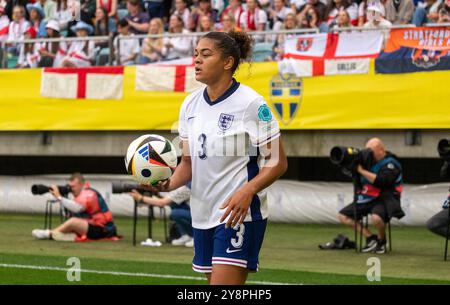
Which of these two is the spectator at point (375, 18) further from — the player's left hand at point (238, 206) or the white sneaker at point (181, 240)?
the player's left hand at point (238, 206)

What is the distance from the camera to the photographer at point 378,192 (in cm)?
1562

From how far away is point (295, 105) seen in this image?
65.0 ft

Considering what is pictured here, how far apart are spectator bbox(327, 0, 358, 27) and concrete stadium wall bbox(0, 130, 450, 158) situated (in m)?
2.15

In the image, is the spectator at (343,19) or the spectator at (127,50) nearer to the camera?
the spectator at (343,19)

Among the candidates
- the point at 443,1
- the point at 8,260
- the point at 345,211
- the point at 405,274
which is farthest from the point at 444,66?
the point at 8,260

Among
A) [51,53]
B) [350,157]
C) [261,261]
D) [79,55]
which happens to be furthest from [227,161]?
[51,53]

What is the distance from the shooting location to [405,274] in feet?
42.6

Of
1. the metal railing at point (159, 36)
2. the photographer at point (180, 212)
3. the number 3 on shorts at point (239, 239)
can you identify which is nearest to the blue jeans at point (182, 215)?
the photographer at point (180, 212)

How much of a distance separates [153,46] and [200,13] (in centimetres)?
128

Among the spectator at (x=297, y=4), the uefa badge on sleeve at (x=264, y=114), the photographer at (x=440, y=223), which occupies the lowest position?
the photographer at (x=440, y=223)

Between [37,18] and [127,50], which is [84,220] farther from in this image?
[37,18]

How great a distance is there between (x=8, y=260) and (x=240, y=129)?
8240 millimetres

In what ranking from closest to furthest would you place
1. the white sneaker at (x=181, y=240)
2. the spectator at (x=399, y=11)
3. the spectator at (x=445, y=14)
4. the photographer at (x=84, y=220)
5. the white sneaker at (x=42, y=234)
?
the white sneaker at (x=181, y=240) → the photographer at (x=84, y=220) → the white sneaker at (x=42, y=234) → the spectator at (x=445, y=14) → the spectator at (x=399, y=11)

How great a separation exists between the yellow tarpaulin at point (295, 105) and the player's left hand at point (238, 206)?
476 inches
